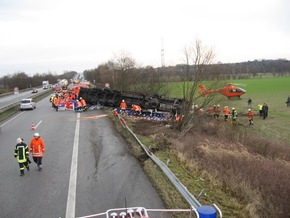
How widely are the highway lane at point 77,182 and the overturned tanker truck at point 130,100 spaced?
12314mm

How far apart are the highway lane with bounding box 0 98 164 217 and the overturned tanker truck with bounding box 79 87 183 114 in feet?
40.4

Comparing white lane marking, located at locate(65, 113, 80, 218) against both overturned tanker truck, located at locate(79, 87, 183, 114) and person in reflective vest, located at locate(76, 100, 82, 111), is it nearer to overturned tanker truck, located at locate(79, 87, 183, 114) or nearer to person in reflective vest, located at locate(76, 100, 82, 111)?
overturned tanker truck, located at locate(79, 87, 183, 114)

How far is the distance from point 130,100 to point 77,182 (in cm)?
2093

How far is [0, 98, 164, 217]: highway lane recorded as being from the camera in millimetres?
8188

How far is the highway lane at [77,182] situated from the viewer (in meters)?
8.19

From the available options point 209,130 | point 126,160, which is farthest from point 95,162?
point 209,130

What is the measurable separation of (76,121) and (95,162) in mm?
13491

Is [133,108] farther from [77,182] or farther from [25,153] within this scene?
[77,182]

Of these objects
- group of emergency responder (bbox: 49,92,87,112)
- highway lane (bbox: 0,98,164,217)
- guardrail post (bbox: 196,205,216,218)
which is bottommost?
group of emergency responder (bbox: 49,92,87,112)

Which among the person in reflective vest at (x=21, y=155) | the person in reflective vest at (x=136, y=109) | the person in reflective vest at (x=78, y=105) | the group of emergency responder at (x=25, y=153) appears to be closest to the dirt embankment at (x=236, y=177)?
the group of emergency responder at (x=25, y=153)

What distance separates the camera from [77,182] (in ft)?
33.3

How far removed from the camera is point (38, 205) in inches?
332

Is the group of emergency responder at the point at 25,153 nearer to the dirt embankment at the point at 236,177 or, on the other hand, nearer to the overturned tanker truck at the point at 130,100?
the dirt embankment at the point at 236,177

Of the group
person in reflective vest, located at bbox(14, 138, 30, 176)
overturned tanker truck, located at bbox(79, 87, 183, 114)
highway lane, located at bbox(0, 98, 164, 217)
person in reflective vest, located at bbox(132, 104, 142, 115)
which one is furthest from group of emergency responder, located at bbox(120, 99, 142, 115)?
person in reflective vest, located at bbox(14, 138, 30, 176)
